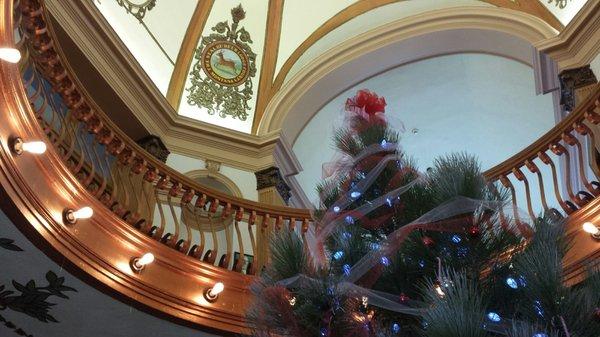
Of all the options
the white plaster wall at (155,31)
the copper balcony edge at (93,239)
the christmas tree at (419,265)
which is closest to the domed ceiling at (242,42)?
the white plaster wall at (155,31)

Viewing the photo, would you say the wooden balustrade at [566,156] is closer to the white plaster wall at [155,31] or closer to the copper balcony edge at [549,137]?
the copper balcony edge at [549,137]

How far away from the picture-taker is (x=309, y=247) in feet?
9.80

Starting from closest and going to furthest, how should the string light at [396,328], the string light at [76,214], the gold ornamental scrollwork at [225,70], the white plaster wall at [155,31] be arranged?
the string light at [396,328], the string light at [76,214], the white plaster wall at [155,31], the gold ornamental scrollwork at [225,70]

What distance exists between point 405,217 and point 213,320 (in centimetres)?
357

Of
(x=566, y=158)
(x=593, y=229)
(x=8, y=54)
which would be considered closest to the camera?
(x=8, y=54)

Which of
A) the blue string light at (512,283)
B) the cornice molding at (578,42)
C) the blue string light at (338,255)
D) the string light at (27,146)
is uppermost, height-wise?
the cornice molding at (578,42)

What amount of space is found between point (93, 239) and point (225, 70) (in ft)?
21.3

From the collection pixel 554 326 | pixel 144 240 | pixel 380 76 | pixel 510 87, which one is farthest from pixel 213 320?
pixel 510 87

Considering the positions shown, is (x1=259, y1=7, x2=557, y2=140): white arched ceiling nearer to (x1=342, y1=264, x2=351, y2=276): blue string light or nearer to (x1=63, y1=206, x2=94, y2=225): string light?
(x1=63, y1=206, x2=94, y2=225): string light

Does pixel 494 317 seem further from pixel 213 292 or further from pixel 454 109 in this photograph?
pixel 454 109

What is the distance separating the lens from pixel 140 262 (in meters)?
5.73

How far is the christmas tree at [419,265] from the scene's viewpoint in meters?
2.12

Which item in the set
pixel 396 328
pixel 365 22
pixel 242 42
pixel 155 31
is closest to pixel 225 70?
pixel 242 42

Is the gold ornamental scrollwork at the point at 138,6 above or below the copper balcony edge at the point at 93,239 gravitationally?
above
